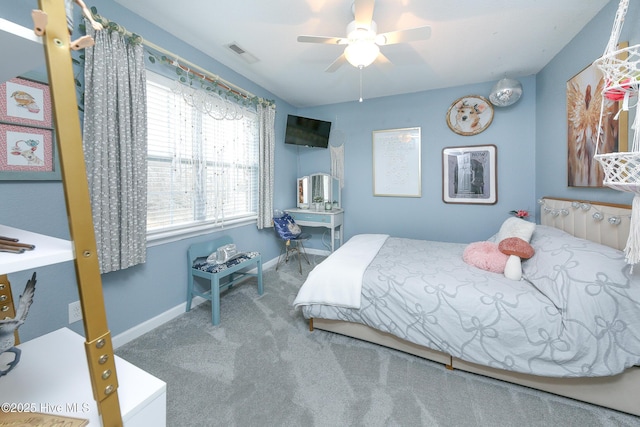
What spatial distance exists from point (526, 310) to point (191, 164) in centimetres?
291

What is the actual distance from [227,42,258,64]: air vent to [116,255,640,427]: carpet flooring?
263cm

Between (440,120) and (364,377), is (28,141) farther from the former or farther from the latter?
(440,120)

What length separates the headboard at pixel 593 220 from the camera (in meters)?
1.58

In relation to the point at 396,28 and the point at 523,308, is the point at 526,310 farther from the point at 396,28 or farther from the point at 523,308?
the point at 396,28

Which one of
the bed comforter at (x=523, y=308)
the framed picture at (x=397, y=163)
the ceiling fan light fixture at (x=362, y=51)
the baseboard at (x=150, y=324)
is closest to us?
the bed comforter at (x=523, y=308)

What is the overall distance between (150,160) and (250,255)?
1313 millimetres

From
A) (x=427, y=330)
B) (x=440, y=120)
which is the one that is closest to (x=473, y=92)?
(x=440, y=120)

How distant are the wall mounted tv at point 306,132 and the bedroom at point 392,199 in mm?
269

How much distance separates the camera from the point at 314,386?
5.18 feet

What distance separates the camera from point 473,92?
10.9 ft

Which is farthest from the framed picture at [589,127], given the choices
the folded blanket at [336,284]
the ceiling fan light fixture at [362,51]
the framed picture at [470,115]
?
the folded blanket at [336,284]

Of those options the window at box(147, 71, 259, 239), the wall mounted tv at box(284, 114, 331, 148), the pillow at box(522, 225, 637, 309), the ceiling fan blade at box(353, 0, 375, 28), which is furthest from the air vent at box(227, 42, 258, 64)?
the pillow at box(522, 225, 637, 309)

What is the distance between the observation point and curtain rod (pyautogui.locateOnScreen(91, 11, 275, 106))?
1741mm

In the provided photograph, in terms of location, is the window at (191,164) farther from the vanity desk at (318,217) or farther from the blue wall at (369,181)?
the vanity desk at (318,217)
